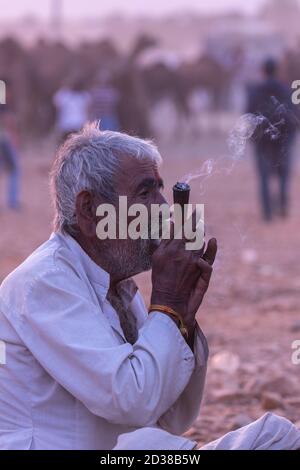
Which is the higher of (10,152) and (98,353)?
(10,152)

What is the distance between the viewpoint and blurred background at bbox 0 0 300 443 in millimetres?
4652

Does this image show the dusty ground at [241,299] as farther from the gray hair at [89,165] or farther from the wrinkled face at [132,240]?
the gray hair at [89,165]

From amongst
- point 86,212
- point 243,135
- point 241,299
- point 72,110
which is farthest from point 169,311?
point 72,110

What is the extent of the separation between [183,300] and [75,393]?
0.37 meters

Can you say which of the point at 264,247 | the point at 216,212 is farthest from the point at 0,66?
the point at 264,247

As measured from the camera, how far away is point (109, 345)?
8.95ft

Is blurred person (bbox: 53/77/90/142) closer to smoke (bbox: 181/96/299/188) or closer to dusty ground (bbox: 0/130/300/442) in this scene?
dusty ground (bbox: 0/130/300/442)

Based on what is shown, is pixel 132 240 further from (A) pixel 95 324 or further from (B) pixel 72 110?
(B) pixel 72 110

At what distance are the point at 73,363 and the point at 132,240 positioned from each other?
0.41 metres

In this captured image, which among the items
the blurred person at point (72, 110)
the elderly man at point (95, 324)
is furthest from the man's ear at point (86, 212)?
the blurred person at point (72, 110)

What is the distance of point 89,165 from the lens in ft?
9.55

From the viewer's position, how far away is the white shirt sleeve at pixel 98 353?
8.79 ft

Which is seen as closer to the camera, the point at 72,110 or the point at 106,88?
the point at 72,110
